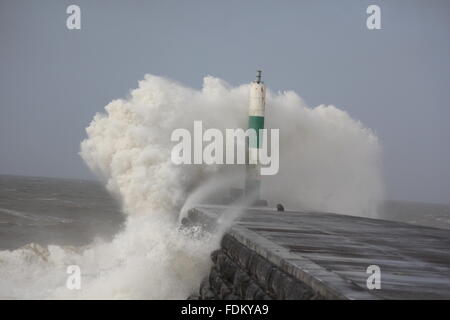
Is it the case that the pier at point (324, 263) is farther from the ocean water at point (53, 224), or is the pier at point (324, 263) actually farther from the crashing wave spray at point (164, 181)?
the ocean water at point (53, 224)

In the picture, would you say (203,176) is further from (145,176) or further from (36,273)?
(36,273)

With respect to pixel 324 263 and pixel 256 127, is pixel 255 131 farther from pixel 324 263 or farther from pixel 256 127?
pixel 324 263

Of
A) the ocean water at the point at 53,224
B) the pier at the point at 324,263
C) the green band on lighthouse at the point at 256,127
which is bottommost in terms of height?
the ocean water at the point at 53,224

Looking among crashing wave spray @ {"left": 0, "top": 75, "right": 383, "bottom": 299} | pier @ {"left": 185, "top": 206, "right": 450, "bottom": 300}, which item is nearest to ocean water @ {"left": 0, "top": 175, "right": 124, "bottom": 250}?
crashing wave spray @ {"left": 0, "top": 75, "right": 383, "bottom": 299}

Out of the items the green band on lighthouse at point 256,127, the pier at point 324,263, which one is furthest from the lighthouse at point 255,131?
the pier at point 324,263

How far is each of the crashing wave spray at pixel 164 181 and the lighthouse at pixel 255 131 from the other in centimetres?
157

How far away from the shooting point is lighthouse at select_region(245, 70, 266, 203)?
2109 cm

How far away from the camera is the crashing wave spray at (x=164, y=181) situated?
428 inches

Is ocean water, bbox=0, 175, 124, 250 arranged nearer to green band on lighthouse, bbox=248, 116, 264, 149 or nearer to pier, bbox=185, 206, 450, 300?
green band on lighthouse, bbox=248, 116, 264, 149

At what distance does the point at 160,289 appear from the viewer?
32.8 ft

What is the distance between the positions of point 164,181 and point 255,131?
2977mm
